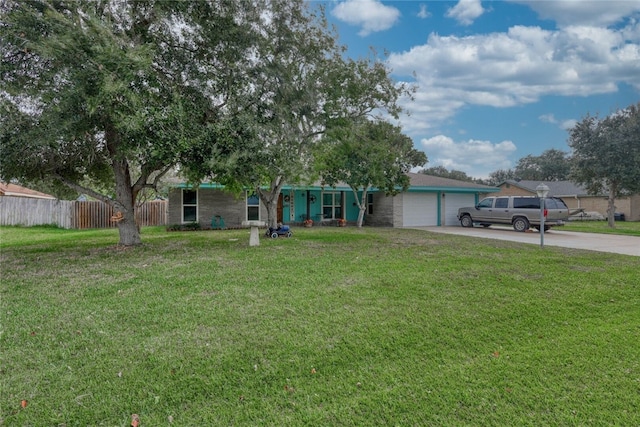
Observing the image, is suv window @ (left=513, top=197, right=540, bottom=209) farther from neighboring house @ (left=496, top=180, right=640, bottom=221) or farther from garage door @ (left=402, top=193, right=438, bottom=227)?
neighboring house @ (left=496, top=180, right=640, bottom=221)

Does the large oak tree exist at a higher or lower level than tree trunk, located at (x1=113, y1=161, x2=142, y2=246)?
higher

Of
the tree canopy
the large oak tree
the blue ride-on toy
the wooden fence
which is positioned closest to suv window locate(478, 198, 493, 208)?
the tree canopy

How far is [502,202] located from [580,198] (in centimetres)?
1957

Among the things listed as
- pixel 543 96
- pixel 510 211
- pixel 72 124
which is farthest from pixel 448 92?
pixel 72 124

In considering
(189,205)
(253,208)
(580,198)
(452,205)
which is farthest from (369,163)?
(580,198)

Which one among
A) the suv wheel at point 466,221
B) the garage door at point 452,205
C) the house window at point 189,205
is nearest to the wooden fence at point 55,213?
the house window at point 189,205

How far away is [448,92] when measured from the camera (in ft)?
46.3

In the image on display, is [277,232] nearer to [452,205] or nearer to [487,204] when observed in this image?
[487,204]

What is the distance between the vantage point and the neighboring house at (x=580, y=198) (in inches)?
1077

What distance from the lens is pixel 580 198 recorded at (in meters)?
30.3

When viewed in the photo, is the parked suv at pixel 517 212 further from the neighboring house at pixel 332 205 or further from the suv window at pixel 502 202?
the neighboring house at pixel 332 205

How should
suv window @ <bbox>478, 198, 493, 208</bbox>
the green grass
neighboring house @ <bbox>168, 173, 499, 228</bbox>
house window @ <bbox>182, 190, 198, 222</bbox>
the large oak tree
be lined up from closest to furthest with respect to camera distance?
the large oak tree
the green grass
house window @ <bbox>182, 190, 198, 222</bbox>
neighboring house @ <bbox>168, 173, 499, 228</bbox>
suv window @ <bbox>478, 198, 493, 208</bbox>

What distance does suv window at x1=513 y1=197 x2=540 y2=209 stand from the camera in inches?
592

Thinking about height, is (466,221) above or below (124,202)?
below
